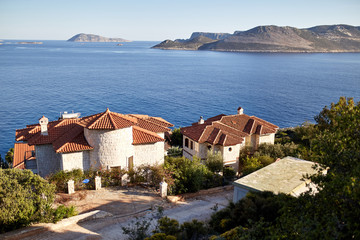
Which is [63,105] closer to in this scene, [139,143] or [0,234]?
[139,143]

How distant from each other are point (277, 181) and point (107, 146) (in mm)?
12153

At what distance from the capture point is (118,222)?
15.8 metres

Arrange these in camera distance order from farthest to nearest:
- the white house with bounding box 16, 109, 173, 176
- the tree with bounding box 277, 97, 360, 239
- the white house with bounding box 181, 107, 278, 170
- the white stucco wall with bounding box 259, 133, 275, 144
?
the white stucco wall with bounding box 259, 133, 275, 144, the white house with bounding box 181, 107, 278, 170, the white house with bounding box 16, 109, 173, 176, the tree with bounding box 277, 97, 360, 239

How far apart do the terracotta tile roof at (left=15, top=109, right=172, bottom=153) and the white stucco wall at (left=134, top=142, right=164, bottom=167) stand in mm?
576

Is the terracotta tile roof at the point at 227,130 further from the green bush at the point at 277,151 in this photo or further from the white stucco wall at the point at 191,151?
the green bush at the point at 277,151

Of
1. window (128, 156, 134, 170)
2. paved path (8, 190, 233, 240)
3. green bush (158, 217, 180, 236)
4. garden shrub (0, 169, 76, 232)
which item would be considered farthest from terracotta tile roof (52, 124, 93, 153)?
green bush (158, 217, 180, 236)

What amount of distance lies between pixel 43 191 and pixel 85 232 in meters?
2.99

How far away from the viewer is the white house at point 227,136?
29.2 meters

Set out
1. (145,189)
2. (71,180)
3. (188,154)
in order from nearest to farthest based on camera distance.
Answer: (71,180) < (145,189) < (188,154)

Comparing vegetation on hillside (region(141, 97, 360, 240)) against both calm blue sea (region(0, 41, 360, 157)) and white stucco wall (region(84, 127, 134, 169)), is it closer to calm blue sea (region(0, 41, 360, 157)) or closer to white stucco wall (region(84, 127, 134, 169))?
white stucco wall (region(84, 127, 134, 169))

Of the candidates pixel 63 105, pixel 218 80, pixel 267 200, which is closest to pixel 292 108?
pixel 218 80

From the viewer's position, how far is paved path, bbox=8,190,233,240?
14.1 meters

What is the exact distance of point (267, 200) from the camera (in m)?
12.5

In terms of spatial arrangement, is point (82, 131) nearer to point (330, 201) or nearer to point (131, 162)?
point (131, 162)
